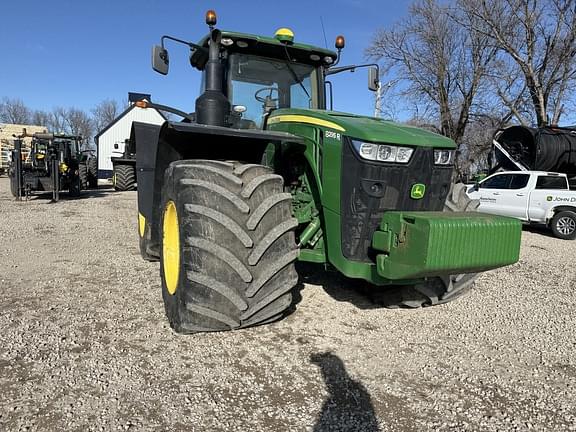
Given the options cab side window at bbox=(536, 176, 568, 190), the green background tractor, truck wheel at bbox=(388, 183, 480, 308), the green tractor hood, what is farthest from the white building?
truck wheel at bbox=(388, 183, 480, 308)

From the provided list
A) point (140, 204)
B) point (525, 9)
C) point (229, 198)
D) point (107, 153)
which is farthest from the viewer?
point (107, 153)

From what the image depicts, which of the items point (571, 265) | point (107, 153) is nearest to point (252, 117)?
point (571, 265)

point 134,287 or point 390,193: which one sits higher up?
point 390,193

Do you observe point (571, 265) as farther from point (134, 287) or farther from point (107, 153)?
point (107, 153)

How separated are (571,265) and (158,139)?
689cm

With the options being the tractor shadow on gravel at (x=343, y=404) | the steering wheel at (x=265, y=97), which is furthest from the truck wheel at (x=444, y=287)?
the steering wheel at (x=265, y=97)

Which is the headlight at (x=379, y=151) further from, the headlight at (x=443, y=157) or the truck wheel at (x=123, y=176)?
the truck wheel at (x=123, y=176)

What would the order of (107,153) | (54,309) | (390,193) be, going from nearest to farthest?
(390,193)
(54,309)
(107,153)

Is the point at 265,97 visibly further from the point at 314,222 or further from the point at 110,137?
the point at 110,137

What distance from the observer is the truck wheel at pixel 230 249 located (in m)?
3.11

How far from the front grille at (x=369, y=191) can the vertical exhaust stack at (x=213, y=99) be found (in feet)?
5.08

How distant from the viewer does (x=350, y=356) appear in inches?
129

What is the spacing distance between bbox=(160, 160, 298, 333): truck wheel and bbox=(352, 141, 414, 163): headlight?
628 millimetres

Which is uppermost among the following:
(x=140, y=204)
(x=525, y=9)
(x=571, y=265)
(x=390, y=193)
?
(x=525, y=9)
